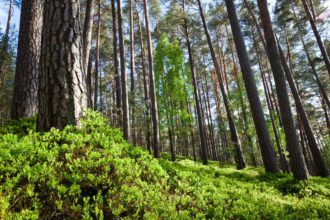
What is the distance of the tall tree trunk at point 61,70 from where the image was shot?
394cm

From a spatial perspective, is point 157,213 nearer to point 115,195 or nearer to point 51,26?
point 115,195

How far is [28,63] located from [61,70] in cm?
305

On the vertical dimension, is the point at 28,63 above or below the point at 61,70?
above

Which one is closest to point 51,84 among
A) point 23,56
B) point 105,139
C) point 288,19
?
point 105,139

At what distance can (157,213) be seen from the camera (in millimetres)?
2771

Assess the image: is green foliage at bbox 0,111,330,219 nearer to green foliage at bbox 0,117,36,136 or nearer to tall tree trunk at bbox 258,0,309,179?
green foliage at bbox 0,117,36,136

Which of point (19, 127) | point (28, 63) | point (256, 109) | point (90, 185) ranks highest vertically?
point (28, 63)

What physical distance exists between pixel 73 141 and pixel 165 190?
152 centimetres

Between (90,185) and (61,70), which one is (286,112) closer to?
(61,70)

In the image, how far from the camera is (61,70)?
161 inches

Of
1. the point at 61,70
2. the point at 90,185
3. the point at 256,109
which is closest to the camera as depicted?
the point at 90,185

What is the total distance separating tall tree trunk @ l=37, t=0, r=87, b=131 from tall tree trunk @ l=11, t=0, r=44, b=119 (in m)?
2.49

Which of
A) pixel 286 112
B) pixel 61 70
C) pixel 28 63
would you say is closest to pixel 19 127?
pixel 61 70

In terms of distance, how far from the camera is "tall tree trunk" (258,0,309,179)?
773 cm
